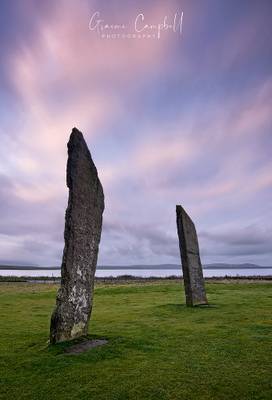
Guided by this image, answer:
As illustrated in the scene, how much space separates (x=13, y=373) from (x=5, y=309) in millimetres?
12010

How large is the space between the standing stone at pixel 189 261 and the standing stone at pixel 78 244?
7897 mm

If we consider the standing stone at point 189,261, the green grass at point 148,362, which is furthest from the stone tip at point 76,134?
the standing stone at point 189,261

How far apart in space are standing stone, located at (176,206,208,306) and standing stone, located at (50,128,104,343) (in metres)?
7.90

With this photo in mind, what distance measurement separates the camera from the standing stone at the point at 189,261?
729 inches

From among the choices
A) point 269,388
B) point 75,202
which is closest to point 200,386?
point 269,388

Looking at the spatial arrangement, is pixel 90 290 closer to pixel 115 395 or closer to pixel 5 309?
pixel 115 395

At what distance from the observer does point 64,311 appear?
34.1 ft

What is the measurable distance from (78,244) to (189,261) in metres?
9.26

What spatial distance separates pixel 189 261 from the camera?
1894 centimetres

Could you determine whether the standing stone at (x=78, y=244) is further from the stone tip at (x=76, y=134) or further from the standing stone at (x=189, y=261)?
the standing stone at (x=189, y=261)

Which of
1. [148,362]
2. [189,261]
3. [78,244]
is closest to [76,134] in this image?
[78,244]

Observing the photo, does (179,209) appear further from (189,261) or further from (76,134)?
(76,134)

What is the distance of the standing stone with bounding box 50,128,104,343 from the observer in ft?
34.2

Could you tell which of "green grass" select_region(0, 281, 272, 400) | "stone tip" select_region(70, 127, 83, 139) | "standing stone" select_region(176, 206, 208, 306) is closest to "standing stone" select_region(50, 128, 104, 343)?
"stone tip" select_region(70, 127, 83, 139)
